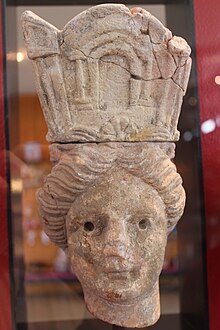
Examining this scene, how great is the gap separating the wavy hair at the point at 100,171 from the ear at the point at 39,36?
417mm

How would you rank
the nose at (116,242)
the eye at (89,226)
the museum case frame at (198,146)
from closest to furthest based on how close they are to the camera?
1. the nose at (116,242)
2. the eye at (89,226)
3. the museum case frame at (198,146)

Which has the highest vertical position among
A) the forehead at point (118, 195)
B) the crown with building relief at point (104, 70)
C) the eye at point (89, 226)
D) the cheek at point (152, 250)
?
the crown with building relief at point (104, 70)

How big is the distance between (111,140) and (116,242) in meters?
0.42

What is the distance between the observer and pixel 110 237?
2303 mm

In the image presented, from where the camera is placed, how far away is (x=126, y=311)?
2.45m

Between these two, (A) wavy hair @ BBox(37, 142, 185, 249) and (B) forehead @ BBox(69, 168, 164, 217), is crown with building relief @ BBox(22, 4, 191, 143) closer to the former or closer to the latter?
(A) wavy hair @ BBox(37, 142, 185, 249)

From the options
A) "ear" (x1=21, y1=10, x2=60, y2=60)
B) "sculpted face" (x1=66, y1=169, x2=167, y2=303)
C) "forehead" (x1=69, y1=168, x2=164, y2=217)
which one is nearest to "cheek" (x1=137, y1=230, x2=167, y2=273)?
"sculpted face" (x1=66, y1=169, x2=167, y2=303)

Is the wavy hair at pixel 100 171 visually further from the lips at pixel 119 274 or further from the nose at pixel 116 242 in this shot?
the lips at pixel 119 274

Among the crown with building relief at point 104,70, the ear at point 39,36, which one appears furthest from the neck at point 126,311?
the ear at point 39,36

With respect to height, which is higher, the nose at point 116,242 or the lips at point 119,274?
the nose at point 116,242

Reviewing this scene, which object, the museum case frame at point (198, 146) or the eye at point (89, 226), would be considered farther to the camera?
the museum case frame at point (198, 146)

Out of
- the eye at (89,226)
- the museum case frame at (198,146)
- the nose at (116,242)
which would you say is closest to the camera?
the nose at (116,242)

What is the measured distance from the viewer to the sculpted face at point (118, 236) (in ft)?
7.62

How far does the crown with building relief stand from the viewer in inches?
93.3
